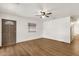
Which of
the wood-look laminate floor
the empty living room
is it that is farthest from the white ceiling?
the wood-look laminate floor

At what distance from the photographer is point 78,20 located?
1937mm

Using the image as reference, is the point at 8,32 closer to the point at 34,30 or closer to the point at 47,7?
the point at 34,30

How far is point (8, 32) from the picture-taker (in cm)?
390

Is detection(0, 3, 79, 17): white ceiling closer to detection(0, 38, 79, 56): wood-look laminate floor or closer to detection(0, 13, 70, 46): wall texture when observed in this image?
detection(0, 13, 70, 46): wall texture

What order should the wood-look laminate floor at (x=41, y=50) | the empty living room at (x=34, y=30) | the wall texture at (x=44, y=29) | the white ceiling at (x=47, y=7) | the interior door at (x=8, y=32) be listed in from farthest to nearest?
the wall texture at (x=44, y=29) → the interior door at (x=8, y=32) → the empty living room at (x=34, y=30) → the wood-look laminate floor at (x=41, y=50) → the white ceiling at (x=47, y=7)

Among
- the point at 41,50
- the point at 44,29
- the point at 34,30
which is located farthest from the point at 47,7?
the point at 44,29

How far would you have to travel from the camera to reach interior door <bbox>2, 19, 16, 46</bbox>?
369 cm

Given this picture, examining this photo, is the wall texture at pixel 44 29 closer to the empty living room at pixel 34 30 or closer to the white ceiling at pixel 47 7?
the empty living room at pixel 34 30

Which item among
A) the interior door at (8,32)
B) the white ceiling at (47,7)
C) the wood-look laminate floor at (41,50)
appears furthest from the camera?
the interior door at (8,32)

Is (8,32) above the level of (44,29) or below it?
below

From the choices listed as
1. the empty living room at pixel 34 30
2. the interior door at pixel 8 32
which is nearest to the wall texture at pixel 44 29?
the empty living room at pixel 34 30

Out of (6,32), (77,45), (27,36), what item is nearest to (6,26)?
(6,32)

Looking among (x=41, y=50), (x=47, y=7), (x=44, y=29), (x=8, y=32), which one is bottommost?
(x=41, y=50)

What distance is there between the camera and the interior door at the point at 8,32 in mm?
3690
